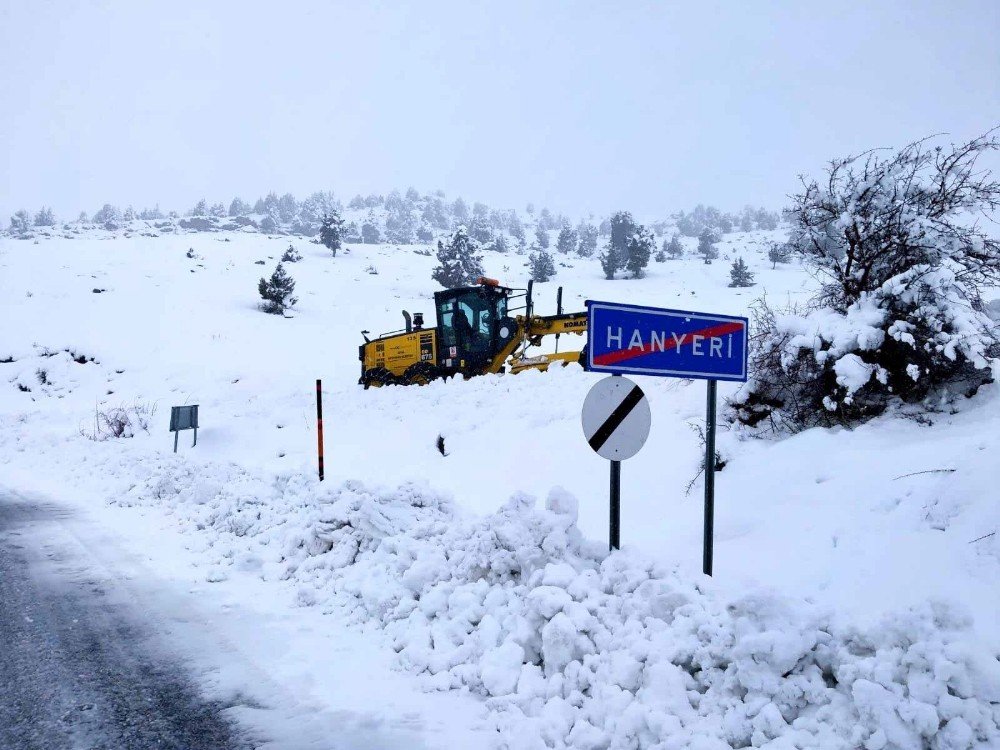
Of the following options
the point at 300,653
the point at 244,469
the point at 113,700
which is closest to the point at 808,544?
the point at 300,653

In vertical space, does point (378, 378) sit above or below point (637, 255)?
below

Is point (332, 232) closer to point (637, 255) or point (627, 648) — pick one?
point (637, 255)

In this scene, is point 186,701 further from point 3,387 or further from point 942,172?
point 3,387

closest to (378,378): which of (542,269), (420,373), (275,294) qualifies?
(420,373)

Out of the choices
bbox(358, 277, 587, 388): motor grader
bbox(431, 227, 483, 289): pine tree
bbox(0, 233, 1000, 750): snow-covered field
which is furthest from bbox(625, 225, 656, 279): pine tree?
bbox(0, 233, 1000, 750): snow-covered field

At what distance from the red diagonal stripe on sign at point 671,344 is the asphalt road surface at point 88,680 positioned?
3.13m

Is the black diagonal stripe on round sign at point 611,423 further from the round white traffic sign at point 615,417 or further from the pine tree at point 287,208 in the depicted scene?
the pine tree at point 287,208

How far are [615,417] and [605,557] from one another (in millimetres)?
1035

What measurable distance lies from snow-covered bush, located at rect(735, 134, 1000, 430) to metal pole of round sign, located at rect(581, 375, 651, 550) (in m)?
3.42

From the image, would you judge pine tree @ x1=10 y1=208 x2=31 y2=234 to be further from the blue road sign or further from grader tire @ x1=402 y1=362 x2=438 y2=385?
the blue road sign

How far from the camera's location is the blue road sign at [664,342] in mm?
4344

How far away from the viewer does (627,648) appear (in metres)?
3.39

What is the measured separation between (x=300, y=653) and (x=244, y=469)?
23.0 feet

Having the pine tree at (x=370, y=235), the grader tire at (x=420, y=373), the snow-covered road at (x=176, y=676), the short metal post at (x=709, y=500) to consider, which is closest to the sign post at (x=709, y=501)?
the short metal post at (x=709, y=500)
